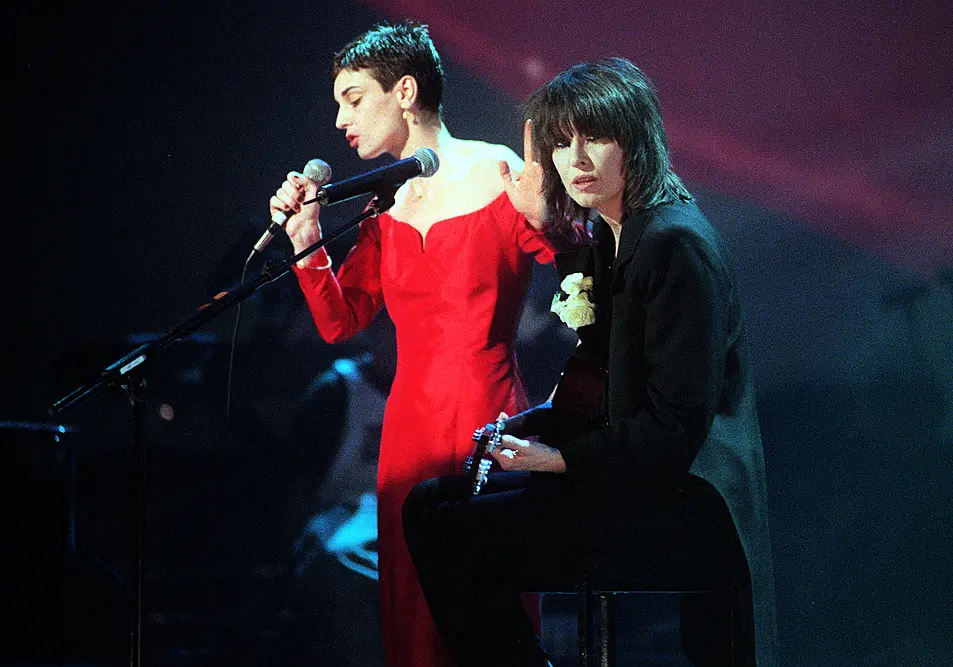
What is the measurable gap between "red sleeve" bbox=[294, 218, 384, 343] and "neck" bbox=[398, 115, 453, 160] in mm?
224

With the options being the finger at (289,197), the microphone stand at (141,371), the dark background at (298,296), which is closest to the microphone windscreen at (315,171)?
the finger at (289,197)

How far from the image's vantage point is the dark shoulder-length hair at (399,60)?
2867 millimetres

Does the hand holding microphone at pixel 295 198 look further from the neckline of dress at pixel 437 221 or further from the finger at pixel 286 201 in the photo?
the neckline of dress at pixel 437 221

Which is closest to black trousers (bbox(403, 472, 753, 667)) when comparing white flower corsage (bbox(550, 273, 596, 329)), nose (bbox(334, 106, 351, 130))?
white flower corsage (bbox(550, 273, 596, 329))

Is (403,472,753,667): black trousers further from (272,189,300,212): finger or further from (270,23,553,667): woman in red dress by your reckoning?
(272,189,300,212): finger

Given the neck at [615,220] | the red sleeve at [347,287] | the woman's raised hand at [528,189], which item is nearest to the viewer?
the neck at [615,220]

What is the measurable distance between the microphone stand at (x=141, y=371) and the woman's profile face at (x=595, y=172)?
0.43 meters

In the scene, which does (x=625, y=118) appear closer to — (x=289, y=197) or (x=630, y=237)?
(x=630, y=237)

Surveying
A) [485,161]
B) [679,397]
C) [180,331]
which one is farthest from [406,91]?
[679,397]

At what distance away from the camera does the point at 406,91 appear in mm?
2863

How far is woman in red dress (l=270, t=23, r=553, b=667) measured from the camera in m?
2.67

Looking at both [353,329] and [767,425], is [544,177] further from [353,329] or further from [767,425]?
[767,425]

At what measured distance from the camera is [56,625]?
275 centimetres

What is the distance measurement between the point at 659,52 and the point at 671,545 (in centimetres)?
176
